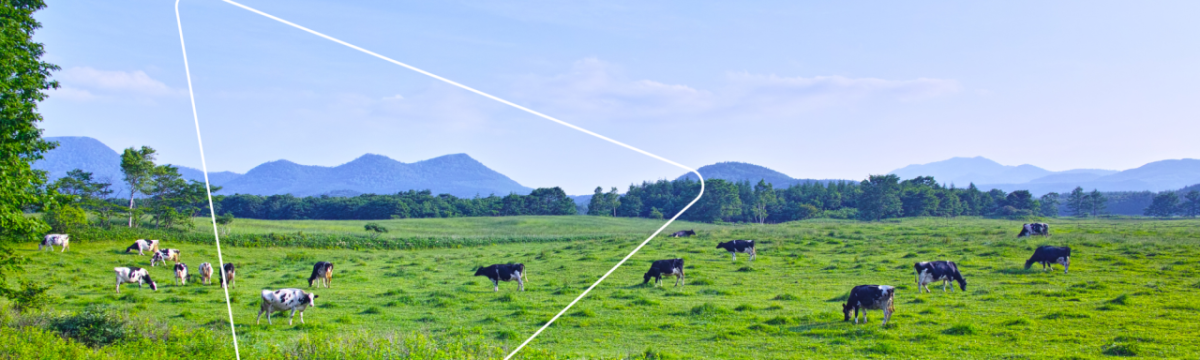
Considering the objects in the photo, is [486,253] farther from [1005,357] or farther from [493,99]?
[1005,357]

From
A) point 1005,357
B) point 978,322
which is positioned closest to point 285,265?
point 1005,357

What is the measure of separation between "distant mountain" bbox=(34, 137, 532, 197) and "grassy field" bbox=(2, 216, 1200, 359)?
0.62 metres

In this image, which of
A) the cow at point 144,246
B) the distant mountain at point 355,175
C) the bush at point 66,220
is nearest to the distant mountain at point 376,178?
the distant mountain at point 355,175

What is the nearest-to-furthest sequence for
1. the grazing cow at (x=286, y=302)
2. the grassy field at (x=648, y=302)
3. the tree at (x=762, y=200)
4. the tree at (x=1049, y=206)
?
the grassy field at (x=648, y=302), the tree at (x=762, y=200), the grazing cow at (x=286, y=302), the tree at (x=1049, y=206)

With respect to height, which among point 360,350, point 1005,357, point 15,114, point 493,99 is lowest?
point 1005,357

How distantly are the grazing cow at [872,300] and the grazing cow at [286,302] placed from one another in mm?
12502

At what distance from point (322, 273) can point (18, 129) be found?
9122 mm

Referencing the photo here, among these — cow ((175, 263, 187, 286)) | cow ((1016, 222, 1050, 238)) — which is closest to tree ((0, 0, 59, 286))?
cow ((175, 263, 187, 286))

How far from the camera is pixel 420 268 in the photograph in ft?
29.5

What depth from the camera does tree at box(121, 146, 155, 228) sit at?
3.97 metres

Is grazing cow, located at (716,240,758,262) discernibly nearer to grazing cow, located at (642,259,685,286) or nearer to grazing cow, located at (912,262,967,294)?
grazing cow, located at (642,259,685,286)

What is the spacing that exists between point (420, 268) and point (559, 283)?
476 cm

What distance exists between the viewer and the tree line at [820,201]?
408cm

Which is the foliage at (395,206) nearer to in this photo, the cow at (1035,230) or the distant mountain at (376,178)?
the distant mountain at (376,178)
